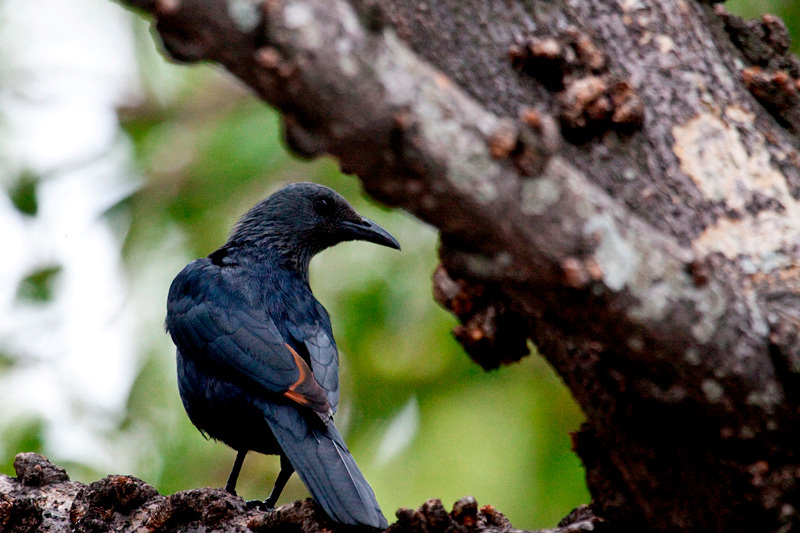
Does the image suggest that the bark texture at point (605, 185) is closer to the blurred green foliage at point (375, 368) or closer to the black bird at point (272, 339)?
the black bird at point (272, 339)

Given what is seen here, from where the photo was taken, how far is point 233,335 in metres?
3.64

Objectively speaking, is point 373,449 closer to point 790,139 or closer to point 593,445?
point 593,445

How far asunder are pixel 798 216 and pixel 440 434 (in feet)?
8.21

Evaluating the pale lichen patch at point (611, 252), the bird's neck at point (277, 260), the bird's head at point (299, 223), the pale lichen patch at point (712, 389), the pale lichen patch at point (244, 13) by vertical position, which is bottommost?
the bird's neck at point (277, 260)

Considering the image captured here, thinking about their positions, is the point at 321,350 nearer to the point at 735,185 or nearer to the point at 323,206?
the point at 323,206

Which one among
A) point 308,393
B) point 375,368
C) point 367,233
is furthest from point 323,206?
point 308,393

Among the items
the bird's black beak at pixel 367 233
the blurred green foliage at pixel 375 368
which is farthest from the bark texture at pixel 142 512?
the bird's black beak at pixel 367 233

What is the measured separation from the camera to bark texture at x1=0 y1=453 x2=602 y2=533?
2.43m

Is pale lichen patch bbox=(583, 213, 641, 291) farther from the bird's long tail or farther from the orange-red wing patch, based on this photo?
the orange-red wing patch

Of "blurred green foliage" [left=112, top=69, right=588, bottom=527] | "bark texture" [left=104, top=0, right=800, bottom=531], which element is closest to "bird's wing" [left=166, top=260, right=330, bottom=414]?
"blurred green foliage" [left=112, top=69, right=588, bottom=527]

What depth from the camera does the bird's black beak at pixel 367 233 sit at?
162 inches

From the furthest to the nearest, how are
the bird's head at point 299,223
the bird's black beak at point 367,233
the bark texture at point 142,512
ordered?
1. the bird's head at point 299,223
2. the bird's black beak at point 367,233
3. the bark texture at point 142,512

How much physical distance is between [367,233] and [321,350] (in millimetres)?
795

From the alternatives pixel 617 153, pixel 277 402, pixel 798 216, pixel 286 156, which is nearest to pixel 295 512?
pixel 277 402
